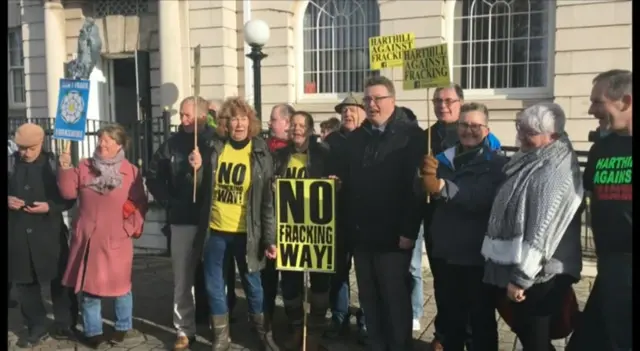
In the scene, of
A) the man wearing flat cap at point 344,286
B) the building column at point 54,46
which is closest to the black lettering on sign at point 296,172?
the man wearing flat cap at point 344,286

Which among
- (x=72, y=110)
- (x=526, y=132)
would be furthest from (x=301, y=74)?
(x=526, y=132)

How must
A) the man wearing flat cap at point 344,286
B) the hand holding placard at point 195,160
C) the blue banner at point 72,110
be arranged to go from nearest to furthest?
1. the hand holding placard at point 195,160
2. the man wearing flat cap at point 344,286
3. the blue banner at point 72,110

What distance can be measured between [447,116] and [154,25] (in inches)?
375

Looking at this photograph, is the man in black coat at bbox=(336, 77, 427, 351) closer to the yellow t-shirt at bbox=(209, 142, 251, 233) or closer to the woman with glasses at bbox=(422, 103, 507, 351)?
the woman with glasses at bbox=(422, 103, 507, 351)

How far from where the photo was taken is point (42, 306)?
5.29 meters

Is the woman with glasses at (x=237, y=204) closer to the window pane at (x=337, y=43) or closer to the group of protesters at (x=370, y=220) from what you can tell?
the group of protesters at (x=370, y=220)

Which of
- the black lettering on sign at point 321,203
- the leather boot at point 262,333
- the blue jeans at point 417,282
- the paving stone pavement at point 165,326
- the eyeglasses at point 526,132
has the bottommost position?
the paving stone pavement at point 165,326

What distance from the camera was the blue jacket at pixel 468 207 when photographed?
3717mm

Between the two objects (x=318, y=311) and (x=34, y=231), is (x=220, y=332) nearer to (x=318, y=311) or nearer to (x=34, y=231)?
(x=318, y=311)

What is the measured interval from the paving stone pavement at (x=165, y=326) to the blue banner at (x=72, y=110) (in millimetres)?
1738

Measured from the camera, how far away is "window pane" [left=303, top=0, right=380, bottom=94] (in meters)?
12.0

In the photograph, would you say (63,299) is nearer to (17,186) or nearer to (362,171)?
(17,186)

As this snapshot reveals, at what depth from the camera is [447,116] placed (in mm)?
4844

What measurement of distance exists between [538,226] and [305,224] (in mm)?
1626
